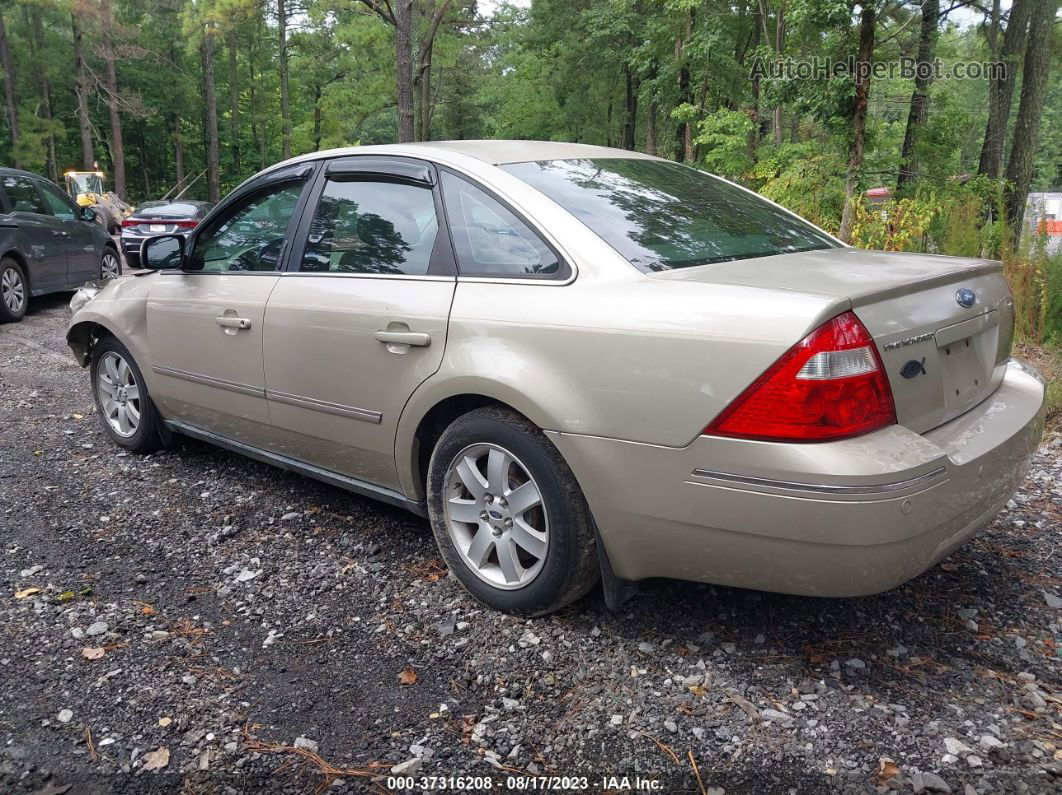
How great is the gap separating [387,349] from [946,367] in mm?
1912

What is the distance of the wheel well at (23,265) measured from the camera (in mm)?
9922

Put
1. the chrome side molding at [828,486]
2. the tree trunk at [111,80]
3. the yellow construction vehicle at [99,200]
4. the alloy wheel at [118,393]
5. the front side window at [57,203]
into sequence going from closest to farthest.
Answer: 1. the chrome side molding at [828,486]
2. the alloy wheel at [118,393]
3. the front side window at [57,203]
4. the yellow construction vehicle at [99,200]
5. the tree trunk at [111,80]

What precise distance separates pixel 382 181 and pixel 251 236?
3.02 feet

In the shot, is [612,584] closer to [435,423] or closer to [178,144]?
[435,423]

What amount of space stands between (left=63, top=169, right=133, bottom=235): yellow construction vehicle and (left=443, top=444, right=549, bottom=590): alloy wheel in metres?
15.5

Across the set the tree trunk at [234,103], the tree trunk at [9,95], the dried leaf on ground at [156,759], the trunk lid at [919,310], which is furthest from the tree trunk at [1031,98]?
the tree trunk at [9,95]

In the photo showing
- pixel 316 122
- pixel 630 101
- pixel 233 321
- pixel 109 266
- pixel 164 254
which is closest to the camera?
pixel 233 321

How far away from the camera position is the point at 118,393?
497cm

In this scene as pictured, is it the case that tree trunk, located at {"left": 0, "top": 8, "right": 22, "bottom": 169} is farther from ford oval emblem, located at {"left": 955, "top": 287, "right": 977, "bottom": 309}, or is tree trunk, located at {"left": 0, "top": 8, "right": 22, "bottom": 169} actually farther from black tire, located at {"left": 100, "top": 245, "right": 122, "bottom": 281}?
ford oval emblem, located at {"left": 955, "top": 287, "right": 977, "bottom": 309}

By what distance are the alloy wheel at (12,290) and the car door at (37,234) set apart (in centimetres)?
15

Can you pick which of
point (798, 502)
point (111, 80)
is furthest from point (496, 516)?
point (111, 80)

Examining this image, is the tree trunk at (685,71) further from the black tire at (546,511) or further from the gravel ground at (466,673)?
the black tire at (546,511)

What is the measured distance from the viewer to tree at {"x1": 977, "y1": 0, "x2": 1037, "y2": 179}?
14727 mm

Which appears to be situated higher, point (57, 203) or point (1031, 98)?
point (1031, 98)
